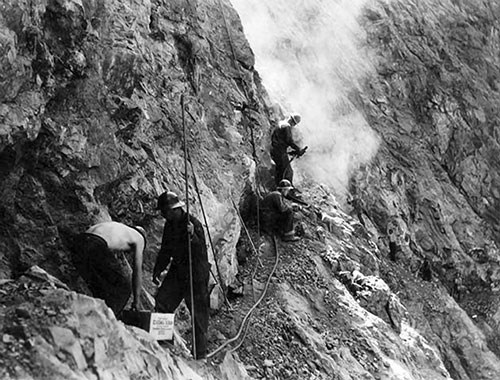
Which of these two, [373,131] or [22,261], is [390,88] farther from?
[22,261]

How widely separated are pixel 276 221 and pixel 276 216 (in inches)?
3.3

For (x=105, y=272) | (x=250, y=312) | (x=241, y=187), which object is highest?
(x=241, y=187)

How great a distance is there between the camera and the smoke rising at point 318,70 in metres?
16.0

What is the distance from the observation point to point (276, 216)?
10125 millimetres

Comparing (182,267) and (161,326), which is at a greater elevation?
(182,267)

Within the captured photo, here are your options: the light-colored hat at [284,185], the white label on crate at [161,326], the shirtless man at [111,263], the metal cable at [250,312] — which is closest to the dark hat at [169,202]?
the shirtless man at [111,263]

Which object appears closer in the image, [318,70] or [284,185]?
[284,185]

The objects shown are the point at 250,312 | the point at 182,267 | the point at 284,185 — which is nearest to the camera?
the point at 182,267

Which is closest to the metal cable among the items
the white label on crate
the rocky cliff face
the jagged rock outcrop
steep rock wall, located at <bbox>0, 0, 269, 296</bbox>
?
the rocky cliff face

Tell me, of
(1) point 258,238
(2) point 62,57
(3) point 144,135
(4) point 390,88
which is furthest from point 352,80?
(2) point 62,57

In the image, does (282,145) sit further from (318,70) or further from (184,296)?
(318,70)

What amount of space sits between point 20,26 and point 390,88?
1468 centimetres

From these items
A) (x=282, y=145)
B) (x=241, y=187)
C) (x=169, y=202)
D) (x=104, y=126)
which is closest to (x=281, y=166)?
(x=282, y=145)

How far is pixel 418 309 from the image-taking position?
13406 millimetres
